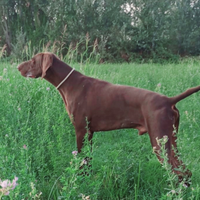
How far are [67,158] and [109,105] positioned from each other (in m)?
0.60

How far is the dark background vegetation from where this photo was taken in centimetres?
1422

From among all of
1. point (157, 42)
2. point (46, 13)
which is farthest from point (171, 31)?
point (46, 13)

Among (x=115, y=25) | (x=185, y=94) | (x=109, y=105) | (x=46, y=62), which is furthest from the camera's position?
(x=115, y=25)

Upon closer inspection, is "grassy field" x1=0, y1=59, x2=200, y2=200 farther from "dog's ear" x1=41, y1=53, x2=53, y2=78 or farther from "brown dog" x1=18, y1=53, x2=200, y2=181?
"dog's ear" x1=41, y1=53, x2=53, y2=78

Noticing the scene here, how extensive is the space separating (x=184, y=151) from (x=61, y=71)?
4.66 ft

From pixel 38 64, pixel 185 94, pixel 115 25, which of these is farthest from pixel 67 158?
pixel 115 25

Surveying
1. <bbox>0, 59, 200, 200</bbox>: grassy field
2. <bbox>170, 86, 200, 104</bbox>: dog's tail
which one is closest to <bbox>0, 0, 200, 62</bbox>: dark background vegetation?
<bbox>0, 59, 200, 200</bbox>: grassy field

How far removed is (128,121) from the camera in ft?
7.05

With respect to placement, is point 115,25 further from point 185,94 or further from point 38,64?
point 185,94

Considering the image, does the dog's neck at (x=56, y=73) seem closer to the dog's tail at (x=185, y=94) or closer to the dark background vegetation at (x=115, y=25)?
the dog's tail at (x=185, y=94)

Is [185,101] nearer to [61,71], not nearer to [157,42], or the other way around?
[61,71]

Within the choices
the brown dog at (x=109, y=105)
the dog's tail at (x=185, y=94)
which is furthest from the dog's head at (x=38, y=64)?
the dog's tail at (x=185, y=94)

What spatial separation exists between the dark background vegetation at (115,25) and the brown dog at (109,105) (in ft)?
37.1

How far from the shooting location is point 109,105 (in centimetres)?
225
